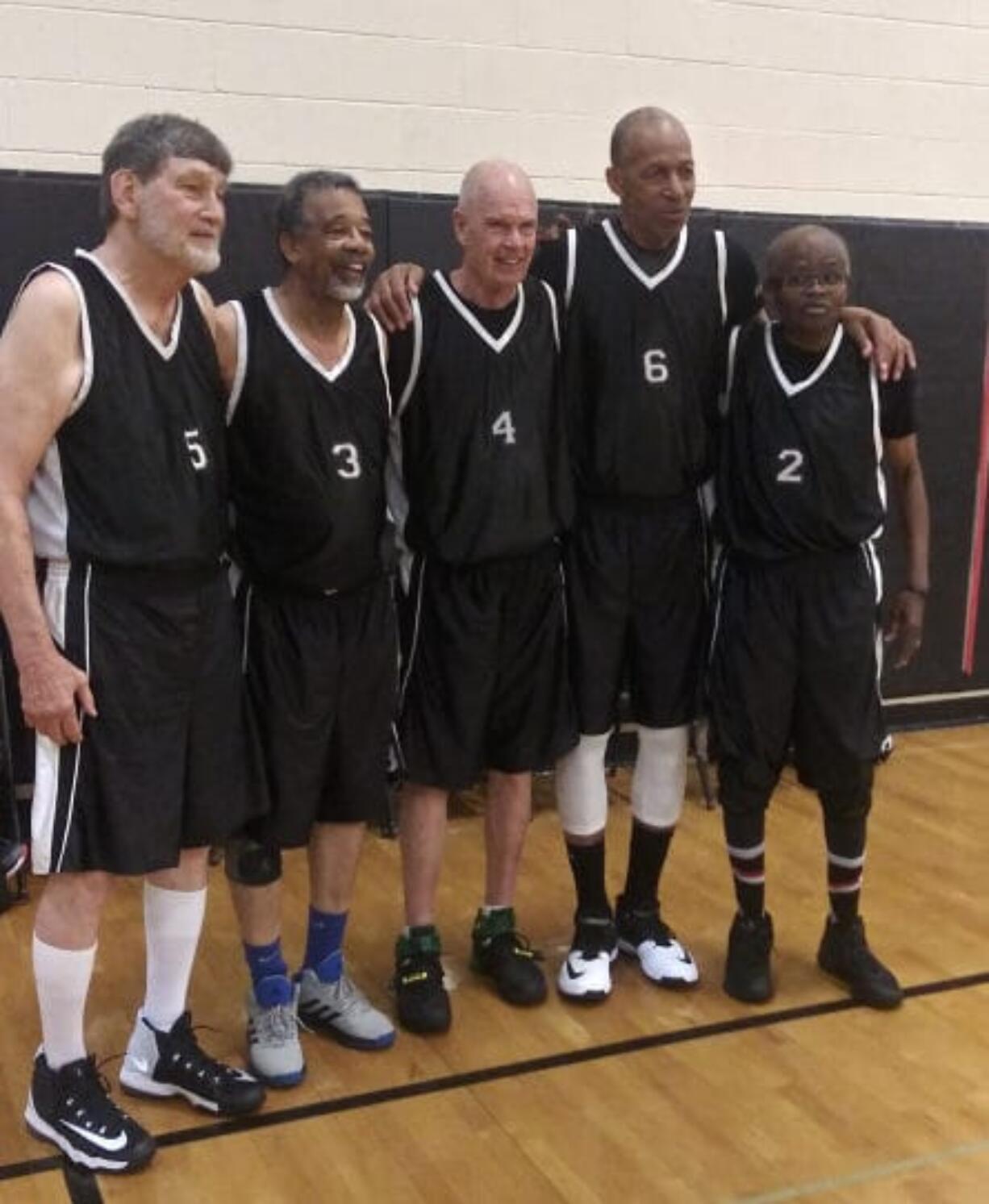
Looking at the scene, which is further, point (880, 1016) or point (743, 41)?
point (743, 41)

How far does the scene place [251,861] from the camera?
8.32 ft

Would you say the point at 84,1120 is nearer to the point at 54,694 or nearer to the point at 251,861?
the point at 251,861

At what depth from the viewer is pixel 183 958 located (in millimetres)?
2498

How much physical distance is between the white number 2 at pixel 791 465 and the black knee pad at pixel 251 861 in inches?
46.7

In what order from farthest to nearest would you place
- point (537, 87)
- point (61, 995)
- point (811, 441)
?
point (537, 87) → point (811, 441) → point (61, 995)

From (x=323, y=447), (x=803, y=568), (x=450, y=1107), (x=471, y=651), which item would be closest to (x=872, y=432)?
(x=803, y=568)

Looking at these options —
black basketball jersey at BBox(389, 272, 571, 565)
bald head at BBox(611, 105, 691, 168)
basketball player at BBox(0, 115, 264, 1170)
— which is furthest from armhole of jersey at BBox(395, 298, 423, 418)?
bald head at BBox(611, 105, 691, 168)

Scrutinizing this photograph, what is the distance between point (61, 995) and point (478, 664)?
953mm

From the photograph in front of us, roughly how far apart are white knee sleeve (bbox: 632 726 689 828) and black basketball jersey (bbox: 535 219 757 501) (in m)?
0.52

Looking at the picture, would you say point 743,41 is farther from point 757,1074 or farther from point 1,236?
point 757,1074

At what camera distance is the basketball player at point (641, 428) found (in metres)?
2.76

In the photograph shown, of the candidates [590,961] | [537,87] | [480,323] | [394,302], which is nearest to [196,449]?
[394,302]

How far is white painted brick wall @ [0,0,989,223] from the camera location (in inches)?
155

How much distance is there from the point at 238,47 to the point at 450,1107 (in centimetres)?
302
